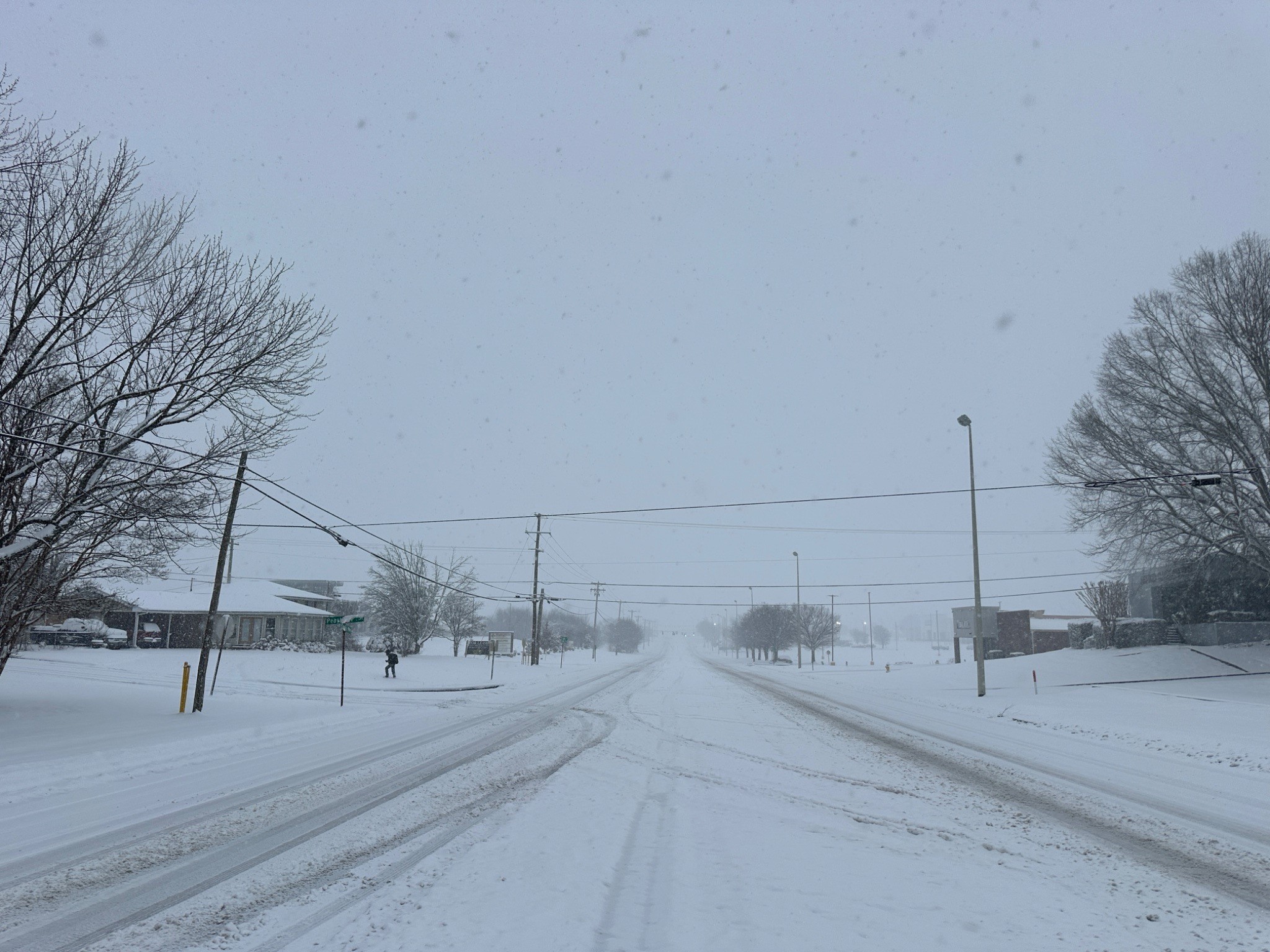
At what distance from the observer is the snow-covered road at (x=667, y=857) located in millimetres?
4824

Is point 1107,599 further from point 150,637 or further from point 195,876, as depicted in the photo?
point 150,637

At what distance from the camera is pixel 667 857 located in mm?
6402

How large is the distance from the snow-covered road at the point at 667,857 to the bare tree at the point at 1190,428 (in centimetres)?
1579

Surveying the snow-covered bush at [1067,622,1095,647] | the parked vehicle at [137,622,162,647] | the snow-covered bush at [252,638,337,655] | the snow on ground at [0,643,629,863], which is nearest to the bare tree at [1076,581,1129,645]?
the snow-covered bush at [1067,622,1095,647]

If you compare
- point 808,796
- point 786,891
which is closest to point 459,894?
point 786,891

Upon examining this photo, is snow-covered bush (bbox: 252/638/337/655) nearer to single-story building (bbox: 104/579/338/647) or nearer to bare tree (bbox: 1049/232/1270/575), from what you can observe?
single-story building (bbox: 104/579/338/647)

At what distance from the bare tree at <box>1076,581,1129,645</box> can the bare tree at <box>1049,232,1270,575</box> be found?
53.7 ft

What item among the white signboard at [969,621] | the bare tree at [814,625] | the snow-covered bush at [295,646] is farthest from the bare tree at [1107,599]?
the snow-covered bush at [295,646]

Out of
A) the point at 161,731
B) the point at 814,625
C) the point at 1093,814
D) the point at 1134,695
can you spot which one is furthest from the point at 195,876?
the point at 814,625

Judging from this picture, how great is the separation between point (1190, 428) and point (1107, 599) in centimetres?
2209

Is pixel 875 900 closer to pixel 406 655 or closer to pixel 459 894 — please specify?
pixel 459 894

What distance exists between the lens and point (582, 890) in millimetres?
5543

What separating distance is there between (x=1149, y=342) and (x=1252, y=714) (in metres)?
14.4

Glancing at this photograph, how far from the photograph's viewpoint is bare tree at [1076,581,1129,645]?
41656 millimetres
